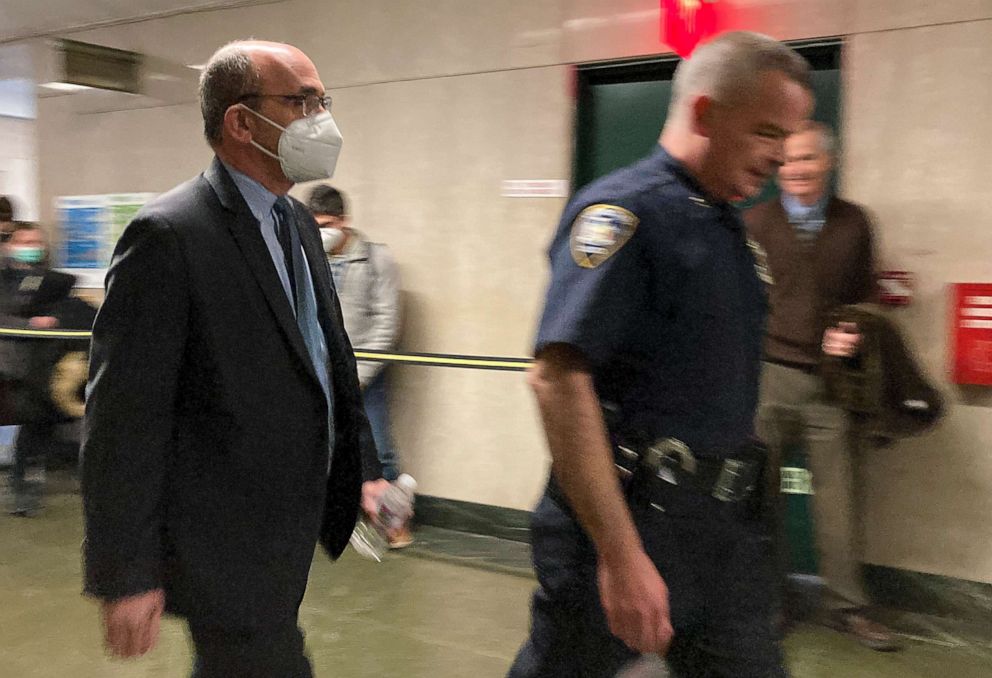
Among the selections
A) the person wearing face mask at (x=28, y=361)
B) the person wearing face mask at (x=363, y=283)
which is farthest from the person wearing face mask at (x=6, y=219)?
the person wearing face mask at (x=363, y=283)

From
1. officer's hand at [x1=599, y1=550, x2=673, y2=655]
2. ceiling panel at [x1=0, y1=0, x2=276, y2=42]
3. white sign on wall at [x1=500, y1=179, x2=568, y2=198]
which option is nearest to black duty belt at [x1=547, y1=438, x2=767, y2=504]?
officer's hand at [x1=599, y1=550, x2=673, y2=655]

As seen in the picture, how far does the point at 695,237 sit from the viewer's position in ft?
4.83

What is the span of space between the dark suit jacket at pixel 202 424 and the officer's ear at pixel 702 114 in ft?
2.58

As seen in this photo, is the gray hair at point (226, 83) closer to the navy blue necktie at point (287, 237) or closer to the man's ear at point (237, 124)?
the man's ear at point (237, 124)

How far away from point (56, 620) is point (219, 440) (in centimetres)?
260

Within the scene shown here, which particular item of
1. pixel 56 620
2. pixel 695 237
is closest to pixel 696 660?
pixel 695 237

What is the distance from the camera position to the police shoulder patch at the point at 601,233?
1.42 meters

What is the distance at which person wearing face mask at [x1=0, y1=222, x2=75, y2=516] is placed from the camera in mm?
5070

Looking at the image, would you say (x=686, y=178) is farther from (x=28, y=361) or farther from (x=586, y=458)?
(x=28, y=361)

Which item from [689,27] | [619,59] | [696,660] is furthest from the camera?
[619,59]

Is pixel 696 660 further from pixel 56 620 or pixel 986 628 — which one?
pixel 56 620

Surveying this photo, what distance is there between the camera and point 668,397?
1479mm

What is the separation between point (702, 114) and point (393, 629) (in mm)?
2571

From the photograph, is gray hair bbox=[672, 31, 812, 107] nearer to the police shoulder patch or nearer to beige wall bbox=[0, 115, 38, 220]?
the police shoulder patch
